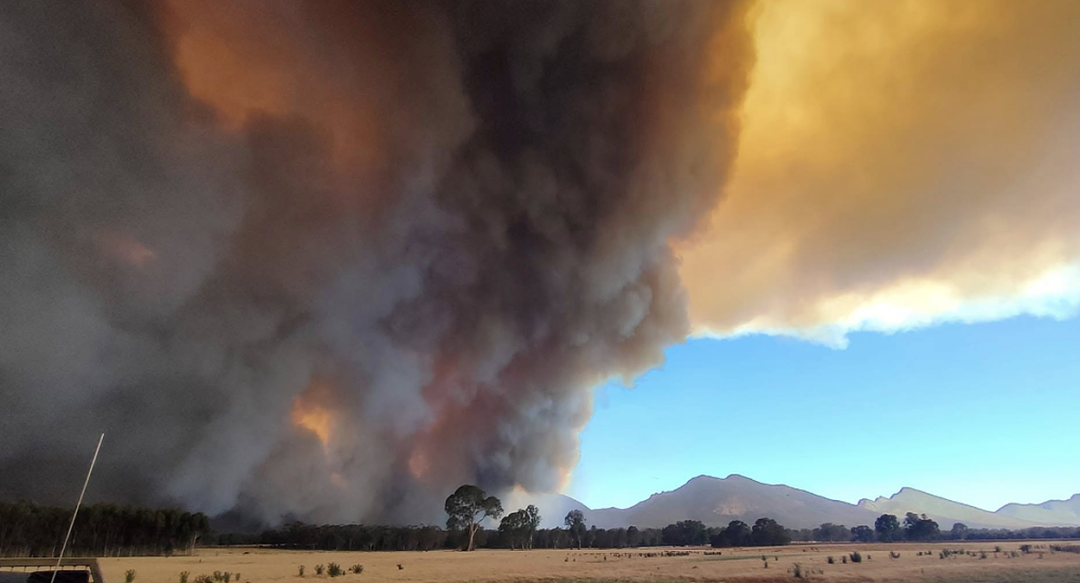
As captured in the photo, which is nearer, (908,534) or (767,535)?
(767,535)

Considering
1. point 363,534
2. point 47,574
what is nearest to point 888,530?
point 363,534

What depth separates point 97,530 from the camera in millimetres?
51094

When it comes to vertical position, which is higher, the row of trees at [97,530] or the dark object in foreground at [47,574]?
the row of trees at [97,530]

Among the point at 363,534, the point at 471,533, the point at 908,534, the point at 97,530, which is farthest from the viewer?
the point at 908,534

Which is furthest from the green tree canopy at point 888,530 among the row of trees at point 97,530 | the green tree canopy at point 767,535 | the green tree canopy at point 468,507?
the row of trees at point 97,530

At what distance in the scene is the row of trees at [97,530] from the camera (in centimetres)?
4922

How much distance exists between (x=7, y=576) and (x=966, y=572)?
5085cm

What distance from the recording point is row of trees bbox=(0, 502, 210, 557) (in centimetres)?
4922

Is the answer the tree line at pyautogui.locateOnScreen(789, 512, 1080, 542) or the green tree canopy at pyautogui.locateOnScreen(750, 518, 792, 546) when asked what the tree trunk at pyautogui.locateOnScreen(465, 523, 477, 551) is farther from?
the tree line at pyautogui.locateOnScreen(789, 512, 1080, 542)

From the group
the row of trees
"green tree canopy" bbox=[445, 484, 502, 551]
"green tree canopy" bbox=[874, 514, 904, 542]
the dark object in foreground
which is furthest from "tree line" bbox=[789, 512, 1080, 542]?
the dark object in foreground

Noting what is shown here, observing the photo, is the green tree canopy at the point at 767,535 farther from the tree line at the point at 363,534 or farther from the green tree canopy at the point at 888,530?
the green tree canopy at the point at 888,530

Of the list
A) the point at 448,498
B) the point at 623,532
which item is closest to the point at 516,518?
the point at 448,498

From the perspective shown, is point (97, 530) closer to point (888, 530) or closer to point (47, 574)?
point (47, 574)

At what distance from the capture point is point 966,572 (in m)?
28.6
